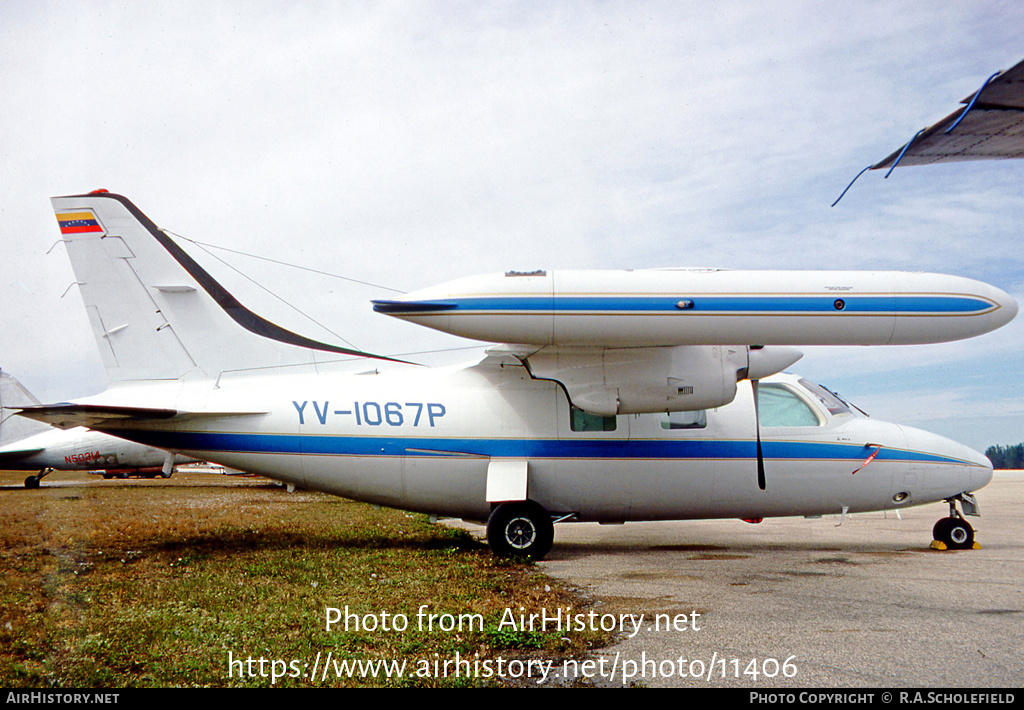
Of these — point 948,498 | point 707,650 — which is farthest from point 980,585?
point 707,650

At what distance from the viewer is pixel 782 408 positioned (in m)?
9.19

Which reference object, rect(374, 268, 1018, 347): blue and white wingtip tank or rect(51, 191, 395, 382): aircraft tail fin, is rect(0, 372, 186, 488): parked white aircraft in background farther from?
rect(374, 268, 1018, 347): blue and white wingtip tank

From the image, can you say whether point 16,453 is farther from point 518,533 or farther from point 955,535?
point 955,535

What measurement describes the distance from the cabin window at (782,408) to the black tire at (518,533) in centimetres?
339

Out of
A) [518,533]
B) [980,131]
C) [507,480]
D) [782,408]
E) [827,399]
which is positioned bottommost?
[518,533]

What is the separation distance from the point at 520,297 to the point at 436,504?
3.67 meters

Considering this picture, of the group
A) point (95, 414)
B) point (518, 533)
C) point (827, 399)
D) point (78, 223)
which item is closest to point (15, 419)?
point (78, 223)

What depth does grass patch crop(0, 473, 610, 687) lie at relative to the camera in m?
3.98

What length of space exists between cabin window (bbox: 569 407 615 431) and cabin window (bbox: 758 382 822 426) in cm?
216

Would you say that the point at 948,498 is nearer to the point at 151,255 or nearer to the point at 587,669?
the point at 587,669

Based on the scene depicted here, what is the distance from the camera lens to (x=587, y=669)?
159 inches

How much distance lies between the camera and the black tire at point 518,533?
8.23m

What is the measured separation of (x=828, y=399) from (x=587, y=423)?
11.6ft

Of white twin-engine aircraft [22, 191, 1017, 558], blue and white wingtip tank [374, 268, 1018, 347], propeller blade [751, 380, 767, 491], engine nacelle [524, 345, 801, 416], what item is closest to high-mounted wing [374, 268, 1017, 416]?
blue and white wingtip tank [374, 268, 1018, 347]
